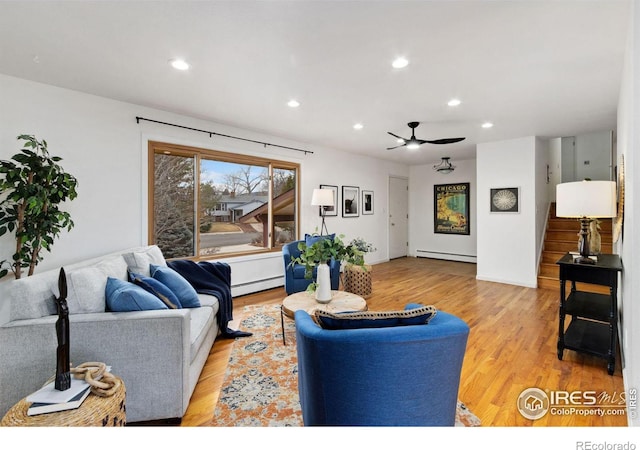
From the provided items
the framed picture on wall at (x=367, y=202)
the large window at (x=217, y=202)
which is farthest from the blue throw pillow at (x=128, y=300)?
the framed picture on wall at (x=367, y=202)

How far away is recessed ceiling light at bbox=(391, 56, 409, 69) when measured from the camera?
2.43 m

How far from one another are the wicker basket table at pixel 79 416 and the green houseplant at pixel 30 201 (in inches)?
65.0

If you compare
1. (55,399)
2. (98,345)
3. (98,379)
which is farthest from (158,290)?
(55,399)

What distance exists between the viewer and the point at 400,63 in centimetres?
249

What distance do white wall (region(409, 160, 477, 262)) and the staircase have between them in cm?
161

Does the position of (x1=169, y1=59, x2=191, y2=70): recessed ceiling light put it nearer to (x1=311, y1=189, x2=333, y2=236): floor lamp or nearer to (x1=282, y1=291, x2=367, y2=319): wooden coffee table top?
(x1=282, y1=291, x2=367, y2=319): wooden coffee table top

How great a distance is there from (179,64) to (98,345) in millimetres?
2134

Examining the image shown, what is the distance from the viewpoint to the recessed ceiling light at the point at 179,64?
247 centimetres

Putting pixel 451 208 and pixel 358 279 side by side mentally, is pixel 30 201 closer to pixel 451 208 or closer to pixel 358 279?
pixel 358 279

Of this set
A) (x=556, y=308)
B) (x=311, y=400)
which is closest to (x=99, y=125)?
(x=311, y=400)

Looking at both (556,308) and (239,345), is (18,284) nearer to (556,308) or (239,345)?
(239,345)

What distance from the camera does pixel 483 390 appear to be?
2158 millimetres

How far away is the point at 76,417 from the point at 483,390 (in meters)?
2.35
